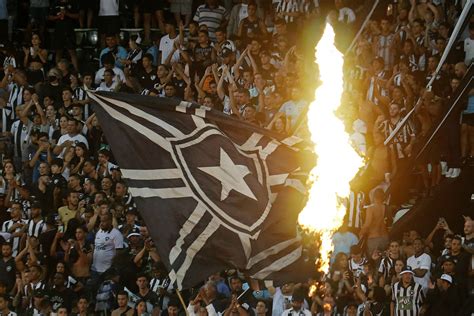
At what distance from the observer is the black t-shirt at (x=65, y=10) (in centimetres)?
2550

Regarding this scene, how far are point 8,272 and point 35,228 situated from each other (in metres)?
0.84

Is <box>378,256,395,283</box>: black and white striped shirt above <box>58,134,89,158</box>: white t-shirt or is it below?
below

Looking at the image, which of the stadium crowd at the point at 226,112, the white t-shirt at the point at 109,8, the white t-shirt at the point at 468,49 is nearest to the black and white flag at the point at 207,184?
the stadium crowd at the point at 226,112

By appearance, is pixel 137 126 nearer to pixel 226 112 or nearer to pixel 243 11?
pixel 226 112

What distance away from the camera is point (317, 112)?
627 inches

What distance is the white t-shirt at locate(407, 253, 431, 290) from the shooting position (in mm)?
17953

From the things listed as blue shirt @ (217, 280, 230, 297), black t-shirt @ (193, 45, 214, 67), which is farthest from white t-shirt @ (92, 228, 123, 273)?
black t-shirt @ (193, 45, 214, 67)

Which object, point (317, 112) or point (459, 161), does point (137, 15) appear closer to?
point (459, 161)

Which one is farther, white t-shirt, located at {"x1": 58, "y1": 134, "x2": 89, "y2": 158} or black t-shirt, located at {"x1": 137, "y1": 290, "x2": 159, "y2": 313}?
white t-shirt, located at {"x1": 58, "y1": 134, "x2": 89, "y2": 158}

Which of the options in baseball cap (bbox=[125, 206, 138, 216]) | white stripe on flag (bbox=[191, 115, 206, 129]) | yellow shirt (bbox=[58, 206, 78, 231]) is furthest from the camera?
yellow shirt (bbox=[58, 206, 78, 231])

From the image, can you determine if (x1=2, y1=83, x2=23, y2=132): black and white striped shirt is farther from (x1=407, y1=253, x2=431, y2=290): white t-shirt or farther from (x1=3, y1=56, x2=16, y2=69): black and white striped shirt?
(x1=407, y1=253, x2=431, y2=290): white t-shirt

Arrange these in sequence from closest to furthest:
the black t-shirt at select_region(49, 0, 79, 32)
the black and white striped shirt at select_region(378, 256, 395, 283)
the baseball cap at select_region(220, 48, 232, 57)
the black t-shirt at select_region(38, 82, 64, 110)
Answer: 1. the black and white striped shirt at select_region(378, 256, 395, 283)
2. the baseball cap at select_region(220, 48, 232, 57)
3. the black t-shirt at select_region(38, 82, 64, 110)
4. the black t-shirt at select_region(49, 0, 79, 32)

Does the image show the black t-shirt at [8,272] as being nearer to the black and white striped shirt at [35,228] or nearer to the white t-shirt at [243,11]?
the black and white striped shirt at [35,228]

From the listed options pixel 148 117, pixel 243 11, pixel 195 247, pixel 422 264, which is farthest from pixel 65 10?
pixel 195 247
